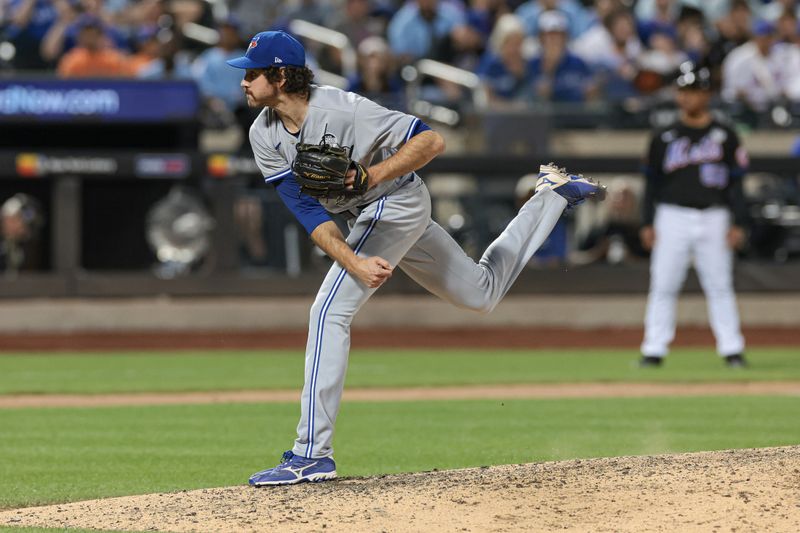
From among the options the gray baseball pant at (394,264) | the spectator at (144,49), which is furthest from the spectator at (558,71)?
the gray baseball pant at (394,264)

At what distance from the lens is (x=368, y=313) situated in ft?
48.7

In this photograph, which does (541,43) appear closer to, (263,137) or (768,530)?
(263,137)

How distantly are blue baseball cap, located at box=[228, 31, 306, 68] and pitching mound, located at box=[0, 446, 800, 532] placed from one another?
1.70 m

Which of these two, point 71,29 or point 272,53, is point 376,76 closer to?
point 71,29

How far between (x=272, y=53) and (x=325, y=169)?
553 mm

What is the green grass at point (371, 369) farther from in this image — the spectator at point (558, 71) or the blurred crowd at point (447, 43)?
the spectator at point (558, 71)

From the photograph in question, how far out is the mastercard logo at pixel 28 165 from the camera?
559 inches

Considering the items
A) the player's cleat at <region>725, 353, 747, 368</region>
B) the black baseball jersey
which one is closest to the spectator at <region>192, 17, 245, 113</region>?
the black baseball jersey

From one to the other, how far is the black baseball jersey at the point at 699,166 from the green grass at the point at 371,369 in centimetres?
139

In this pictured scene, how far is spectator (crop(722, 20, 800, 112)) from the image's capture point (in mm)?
15883

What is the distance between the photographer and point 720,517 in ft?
16.1

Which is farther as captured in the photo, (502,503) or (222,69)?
(222,69)

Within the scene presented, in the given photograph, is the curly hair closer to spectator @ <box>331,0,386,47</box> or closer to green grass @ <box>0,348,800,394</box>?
green grass @ <box>0,348,800,394</box>

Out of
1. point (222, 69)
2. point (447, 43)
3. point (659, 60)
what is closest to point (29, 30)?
point (222, 69)
